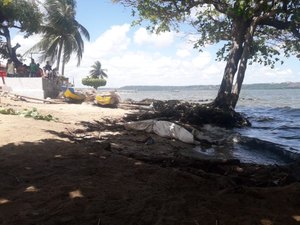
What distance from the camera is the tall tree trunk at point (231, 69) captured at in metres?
18.1

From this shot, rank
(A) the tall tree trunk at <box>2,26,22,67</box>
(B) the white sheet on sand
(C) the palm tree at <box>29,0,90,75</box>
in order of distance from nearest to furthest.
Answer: (B) the white sheet on sand → (A) the tall tree trunk at <box>2,26,22,67</box> → (C) the palm tree at <box>29,0,90,75</box>

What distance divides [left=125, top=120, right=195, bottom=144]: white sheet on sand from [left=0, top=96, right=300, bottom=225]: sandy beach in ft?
11.0

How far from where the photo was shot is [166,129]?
34.9ft

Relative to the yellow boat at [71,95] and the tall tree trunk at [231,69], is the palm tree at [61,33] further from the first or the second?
the tall tree trunk at [231,69]

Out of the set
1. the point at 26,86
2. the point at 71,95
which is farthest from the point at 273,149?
the point at 26,86

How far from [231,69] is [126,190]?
1558cm

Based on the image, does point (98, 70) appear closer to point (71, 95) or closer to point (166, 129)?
point (71, 95)

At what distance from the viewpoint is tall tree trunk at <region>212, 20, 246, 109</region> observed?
1811cm

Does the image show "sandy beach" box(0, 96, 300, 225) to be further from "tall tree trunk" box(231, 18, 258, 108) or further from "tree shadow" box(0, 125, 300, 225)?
"tall tree trunk" box(231, 18, 258, 108)

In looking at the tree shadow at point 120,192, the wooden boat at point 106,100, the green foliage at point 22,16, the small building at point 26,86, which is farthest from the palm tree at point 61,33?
the tree shadow at point 120,192

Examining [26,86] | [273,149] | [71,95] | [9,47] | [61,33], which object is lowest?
[273,149]

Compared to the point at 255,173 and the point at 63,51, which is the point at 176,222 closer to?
the point at 255,173

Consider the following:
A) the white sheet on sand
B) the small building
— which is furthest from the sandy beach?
the small building

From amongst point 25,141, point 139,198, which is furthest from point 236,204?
point 25,141
